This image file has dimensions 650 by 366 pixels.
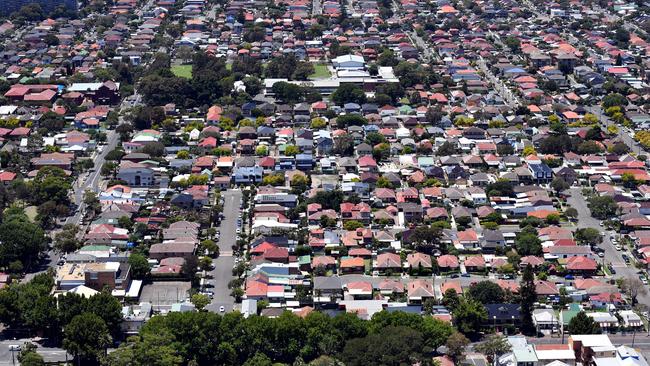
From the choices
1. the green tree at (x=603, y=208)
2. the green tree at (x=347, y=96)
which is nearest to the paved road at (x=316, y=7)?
the green tree at (x=347, y=96)

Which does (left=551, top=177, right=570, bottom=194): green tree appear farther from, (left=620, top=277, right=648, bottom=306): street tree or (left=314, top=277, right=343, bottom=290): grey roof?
(left=314, top=277, right=343, bottom=290): grey roof

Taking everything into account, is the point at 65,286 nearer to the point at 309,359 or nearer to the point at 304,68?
the point at 309,359

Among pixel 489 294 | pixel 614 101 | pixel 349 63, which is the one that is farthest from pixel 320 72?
pixel 489 294

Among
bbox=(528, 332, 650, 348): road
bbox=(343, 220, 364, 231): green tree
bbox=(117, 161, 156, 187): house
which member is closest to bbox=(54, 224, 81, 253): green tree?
bbox=(117, 161, 156, 187): house

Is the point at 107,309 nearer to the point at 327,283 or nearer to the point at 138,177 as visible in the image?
the point at 327,283

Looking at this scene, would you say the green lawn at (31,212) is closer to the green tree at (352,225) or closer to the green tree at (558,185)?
the green tree at (352,225)

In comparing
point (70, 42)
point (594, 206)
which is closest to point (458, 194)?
point (594, 206)
